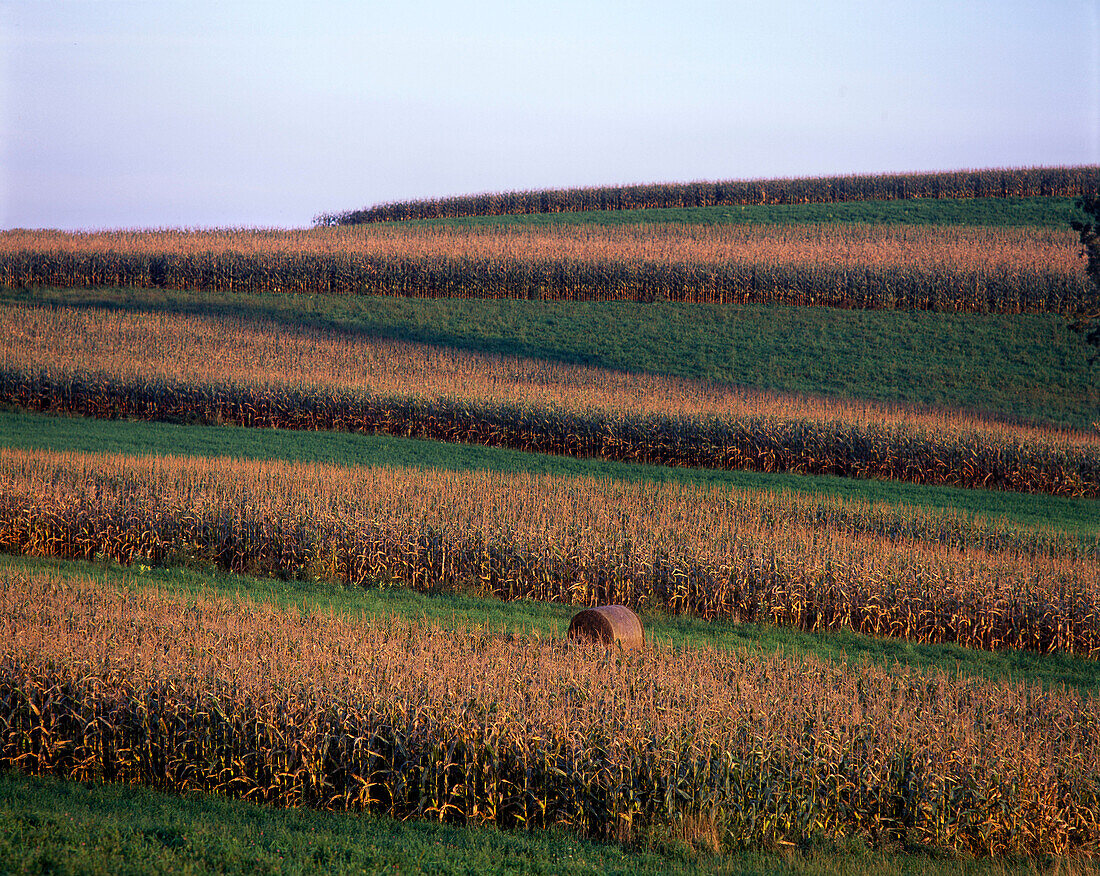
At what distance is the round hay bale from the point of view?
11.1m

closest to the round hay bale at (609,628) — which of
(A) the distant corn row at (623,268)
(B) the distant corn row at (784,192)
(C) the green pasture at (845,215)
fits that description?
(A) the distant corn row at (623,268)

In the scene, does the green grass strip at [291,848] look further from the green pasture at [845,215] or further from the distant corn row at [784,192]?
the distant corn row at [784,192]

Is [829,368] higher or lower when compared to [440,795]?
higher

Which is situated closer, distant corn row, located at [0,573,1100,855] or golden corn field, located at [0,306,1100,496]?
distant corn row, located at [0,573,1100,855]

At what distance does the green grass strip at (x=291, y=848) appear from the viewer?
253 inches

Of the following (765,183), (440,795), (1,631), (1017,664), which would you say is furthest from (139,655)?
(765,183)

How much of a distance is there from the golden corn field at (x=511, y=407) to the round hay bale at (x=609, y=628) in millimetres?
14265

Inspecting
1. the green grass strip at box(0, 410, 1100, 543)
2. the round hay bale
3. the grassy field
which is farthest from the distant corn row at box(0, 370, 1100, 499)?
the round hay bale

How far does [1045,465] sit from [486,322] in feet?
75.6

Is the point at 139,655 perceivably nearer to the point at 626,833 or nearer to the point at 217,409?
the point at 626,833

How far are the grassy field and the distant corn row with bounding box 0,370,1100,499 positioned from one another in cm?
680

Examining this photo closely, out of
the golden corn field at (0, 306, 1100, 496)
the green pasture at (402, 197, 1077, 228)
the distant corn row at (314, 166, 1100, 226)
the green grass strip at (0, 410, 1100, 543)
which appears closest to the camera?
the green grass strip at (0, 410, 1100, 543)

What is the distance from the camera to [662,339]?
37906 millimetres

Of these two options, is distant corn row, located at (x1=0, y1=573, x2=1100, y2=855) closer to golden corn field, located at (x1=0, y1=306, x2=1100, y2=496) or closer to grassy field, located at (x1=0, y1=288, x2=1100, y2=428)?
golden corn field, located at (x1=0, y1=306, x2=1100, y2=496)
